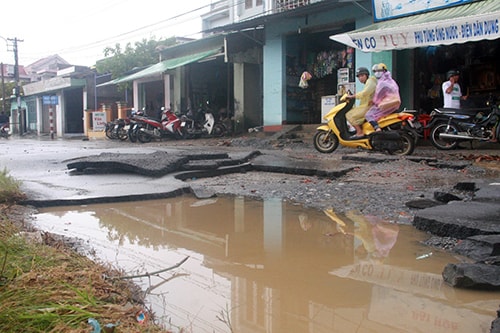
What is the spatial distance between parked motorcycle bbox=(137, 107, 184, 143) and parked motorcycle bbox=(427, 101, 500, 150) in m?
9.37

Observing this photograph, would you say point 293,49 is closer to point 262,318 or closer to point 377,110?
point 377,110

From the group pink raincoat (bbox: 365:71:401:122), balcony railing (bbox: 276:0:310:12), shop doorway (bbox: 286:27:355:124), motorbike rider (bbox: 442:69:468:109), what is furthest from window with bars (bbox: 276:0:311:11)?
pink raincoat (bbox: 365:71:401:122)

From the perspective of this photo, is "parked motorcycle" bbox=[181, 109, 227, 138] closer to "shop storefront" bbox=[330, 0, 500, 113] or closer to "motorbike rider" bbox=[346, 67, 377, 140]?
"shop storefront" bbox=[330, 0, 500, 113]

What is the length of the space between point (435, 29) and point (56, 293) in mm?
9057

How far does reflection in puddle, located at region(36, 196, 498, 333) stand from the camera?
218 centimetres

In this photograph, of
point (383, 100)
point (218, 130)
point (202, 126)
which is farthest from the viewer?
point (202, 126)

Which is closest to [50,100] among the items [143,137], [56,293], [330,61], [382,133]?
[143,137]

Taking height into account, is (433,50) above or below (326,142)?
above

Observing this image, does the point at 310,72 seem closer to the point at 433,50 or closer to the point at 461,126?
→ the point at 433,50

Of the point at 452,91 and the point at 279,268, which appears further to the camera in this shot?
the point at 452,91

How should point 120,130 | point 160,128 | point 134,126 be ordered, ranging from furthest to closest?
point 120,130, point 160,128, point 134,126

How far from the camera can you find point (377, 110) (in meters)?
8.58

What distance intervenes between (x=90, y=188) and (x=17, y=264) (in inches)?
147

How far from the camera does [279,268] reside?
Answer: 9.57 ft
